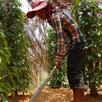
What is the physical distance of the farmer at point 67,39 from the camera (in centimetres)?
455

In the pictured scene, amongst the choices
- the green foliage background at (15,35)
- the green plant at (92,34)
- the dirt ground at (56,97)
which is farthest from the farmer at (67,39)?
the green foliage background at (15,35)

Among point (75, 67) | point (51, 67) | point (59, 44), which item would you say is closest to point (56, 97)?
point (51, 67)

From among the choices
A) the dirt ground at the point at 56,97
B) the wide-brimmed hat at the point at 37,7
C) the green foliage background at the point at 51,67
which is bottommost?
the dirt ground at the point at 56,97

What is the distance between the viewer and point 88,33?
7.21 m

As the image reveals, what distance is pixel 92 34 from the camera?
23.4ft

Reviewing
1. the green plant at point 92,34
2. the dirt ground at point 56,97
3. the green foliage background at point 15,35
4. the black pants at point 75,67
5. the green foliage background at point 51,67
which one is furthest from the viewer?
the green foliage background at point 51,67

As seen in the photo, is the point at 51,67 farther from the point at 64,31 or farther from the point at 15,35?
the point at 64,31

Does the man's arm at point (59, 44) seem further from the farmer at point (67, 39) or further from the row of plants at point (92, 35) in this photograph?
the row of plants at point (92, 35)

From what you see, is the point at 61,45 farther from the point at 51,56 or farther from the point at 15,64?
the point at 51,56

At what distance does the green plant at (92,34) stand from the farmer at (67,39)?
211cm

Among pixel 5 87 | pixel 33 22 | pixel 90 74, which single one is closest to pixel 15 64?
pixel 90 74

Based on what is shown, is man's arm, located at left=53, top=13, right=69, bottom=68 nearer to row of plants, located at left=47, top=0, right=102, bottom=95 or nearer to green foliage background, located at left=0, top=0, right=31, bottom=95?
row of plants, located at left=47, top=0, right=102, bottom=95

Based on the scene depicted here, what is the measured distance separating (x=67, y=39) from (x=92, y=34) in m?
2.41

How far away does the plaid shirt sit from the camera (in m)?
4.53
